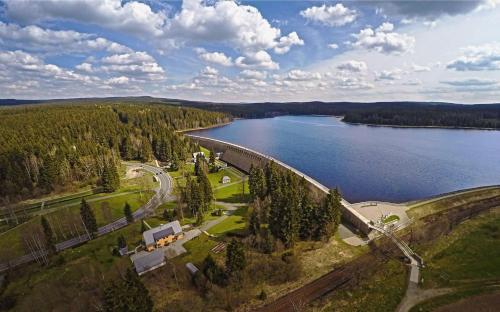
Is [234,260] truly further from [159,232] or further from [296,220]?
[159,232]

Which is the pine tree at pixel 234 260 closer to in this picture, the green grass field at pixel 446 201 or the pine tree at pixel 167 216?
the pine tree at pixel 167 216

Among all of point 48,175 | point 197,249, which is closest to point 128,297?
point 197,249

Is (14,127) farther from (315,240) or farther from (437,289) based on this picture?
(437,289)

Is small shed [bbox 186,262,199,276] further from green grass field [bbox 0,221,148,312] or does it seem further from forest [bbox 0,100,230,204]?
forest [bbox 0,100,230,204]

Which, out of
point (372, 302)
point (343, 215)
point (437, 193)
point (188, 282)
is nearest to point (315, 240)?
point (343, 215)

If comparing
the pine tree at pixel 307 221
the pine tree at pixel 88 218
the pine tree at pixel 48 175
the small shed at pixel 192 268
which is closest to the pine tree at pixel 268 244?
the pine tree at pixel 307 221
